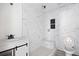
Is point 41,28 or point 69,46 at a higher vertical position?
point 41,28

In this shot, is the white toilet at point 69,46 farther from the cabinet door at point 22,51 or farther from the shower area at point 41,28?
the cabinet door at point 22,51

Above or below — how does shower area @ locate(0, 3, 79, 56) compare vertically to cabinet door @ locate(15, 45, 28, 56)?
above

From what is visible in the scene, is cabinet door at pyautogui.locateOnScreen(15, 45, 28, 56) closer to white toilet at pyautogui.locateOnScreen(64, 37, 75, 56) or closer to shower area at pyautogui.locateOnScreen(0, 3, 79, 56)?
shower area at pyautogui.locateOnScreen(0, 3, 79, 56)

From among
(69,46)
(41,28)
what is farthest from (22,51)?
(69,46)

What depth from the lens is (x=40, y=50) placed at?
97 centimetres

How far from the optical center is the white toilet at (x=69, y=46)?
3.06ft

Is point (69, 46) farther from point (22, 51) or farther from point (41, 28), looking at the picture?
point (22, 51)

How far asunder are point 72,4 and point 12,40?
2.67ft

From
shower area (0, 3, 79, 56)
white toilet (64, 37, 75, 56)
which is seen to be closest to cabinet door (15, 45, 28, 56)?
shower area (0, 3, 79, 56)

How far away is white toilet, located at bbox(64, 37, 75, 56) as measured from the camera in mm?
933

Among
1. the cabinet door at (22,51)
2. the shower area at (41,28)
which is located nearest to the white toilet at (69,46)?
the shower area at (41,28)

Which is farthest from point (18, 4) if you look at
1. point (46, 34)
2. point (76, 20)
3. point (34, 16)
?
point (76, 20)

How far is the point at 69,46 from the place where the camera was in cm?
95

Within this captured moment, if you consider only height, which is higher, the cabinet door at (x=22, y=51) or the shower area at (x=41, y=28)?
the shower area at (x=41, y=28)
